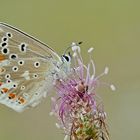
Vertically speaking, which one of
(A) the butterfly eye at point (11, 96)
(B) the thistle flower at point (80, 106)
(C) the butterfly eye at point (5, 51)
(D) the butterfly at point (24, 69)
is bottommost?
(B) the thistle flower at point (80, 106)

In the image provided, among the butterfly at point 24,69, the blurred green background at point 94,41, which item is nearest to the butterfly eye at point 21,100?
the butterfly at point 24,69

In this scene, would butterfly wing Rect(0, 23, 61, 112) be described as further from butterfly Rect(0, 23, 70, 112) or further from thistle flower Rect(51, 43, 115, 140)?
thistle flower Rect(51, 43, 115, 140)

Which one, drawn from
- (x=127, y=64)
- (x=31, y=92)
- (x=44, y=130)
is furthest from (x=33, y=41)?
(x=127, y=64)

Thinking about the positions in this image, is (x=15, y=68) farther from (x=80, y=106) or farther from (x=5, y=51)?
(x=80, y=106)

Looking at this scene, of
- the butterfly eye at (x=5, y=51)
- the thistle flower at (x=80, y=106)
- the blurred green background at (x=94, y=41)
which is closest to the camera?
the thistle flower at (x=80, y=106)

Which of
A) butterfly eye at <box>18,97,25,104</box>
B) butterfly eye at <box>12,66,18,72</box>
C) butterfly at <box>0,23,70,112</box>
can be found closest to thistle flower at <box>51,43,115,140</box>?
butterfly at <box>0,23,70,112</box>

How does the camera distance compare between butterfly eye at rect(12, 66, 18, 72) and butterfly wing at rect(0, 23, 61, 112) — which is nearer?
butterfly wing at rect(0, 23, 61, 112)

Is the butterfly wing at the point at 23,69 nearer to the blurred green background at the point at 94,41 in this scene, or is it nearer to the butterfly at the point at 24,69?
the butterfly at the point at 24,69
